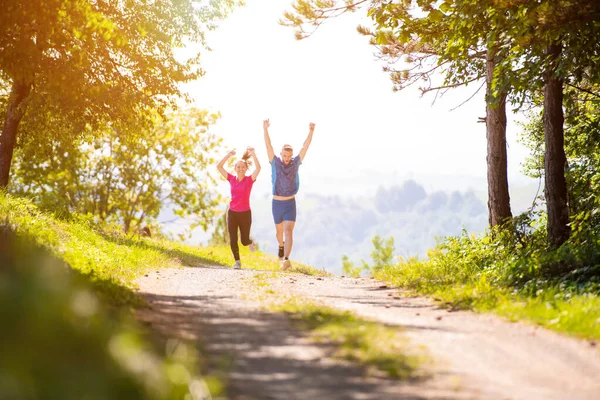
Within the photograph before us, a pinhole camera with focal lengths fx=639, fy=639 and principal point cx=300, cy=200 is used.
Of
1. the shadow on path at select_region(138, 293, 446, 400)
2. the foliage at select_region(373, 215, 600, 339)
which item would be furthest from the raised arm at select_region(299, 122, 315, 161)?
the shadow on path at select_region(138, 293, 446, 400)

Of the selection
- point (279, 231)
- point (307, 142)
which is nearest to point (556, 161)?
point (307, 142)

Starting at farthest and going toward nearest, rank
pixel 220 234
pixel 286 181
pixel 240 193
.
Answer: pixel 220 234 → pixel 240 193 → pixel 286 181

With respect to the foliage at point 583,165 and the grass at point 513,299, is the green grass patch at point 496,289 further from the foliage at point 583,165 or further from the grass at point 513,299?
the foliage at point 583,165

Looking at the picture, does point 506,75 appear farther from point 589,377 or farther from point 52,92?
point 52,92

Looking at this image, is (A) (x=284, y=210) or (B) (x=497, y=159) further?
(A) (x=284, y=210)

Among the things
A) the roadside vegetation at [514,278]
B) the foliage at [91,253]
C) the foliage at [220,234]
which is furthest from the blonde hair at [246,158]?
the foliage at [220,234]

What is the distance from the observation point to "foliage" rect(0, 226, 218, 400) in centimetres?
280

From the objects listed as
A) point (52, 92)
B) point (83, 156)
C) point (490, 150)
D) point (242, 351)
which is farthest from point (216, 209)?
point (242, 351)

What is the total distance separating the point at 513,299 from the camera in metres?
8.18

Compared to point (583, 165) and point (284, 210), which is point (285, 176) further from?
point (583, 165)

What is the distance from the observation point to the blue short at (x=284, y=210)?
50.8ft

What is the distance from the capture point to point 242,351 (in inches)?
207

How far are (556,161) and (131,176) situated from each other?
2801cm

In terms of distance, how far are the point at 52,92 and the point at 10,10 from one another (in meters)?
8.20
